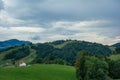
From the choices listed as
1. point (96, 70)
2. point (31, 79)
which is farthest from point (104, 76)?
point (31, 79)

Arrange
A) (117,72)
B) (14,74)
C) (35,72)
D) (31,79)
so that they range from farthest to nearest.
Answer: (117,72)
(35,72)
(14,74)
(31,79)

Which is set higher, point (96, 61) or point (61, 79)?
point (96, 61)

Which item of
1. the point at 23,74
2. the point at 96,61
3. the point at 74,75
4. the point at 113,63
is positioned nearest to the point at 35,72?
the point at 23,74

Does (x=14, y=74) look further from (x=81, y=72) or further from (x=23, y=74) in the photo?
(x=81, y=72)

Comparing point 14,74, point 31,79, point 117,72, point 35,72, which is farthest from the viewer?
point 117,72

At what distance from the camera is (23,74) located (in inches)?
4193

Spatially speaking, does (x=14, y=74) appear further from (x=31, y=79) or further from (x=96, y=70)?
(x=96, y=70)

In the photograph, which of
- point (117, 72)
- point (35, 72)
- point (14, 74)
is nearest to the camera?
point (14, 74)

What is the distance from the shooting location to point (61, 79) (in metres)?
105

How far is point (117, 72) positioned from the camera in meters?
126

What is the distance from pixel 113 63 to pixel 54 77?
112 feet

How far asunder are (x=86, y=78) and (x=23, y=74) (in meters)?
23.9

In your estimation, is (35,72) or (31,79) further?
(35,72)

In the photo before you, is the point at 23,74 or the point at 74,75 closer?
the point at 23,74
